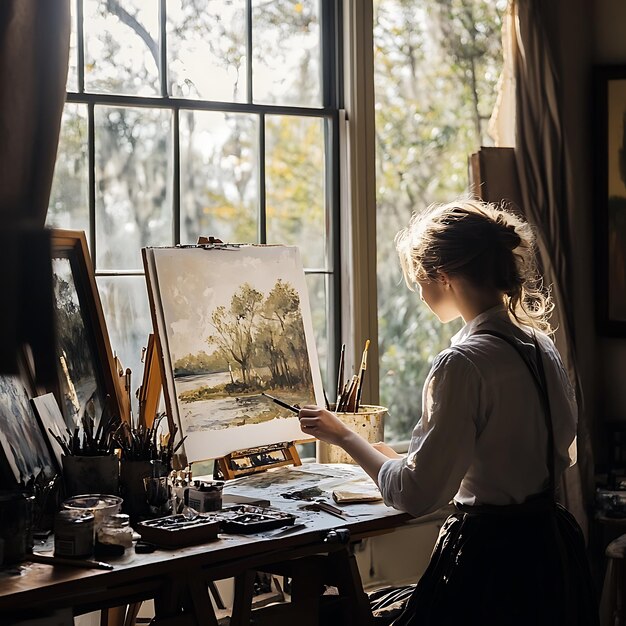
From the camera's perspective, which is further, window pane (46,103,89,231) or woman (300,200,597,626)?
window pane (46,103,89,231)

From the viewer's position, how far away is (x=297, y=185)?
3.49m

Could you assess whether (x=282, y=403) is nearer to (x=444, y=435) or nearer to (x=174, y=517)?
(x=174, y=517)

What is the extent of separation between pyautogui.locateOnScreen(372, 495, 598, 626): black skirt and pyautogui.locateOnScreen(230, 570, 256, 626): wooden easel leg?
0.34 metres

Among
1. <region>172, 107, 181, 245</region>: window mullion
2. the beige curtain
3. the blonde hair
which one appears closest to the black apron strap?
the blonde hair

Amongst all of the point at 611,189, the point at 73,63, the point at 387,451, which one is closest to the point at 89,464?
the point at 387,451

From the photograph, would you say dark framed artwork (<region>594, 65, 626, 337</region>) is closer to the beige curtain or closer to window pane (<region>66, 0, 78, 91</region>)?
the beige curtain

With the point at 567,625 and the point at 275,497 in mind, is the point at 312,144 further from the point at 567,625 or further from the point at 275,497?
the point at 567,625

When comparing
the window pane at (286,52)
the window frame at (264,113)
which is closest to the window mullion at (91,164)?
the window frame at (264,113)

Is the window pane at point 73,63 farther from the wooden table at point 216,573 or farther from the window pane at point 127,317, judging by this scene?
the wooden table at point 216,573

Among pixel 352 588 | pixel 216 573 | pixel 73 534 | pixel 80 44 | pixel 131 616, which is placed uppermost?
pixel 80 44

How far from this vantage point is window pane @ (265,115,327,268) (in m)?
3.44

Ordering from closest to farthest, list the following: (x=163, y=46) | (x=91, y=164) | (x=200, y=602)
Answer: (x=200, y=602), (x=91, y=164), (x=163, y=46)

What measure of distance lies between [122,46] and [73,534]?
5.33 feet

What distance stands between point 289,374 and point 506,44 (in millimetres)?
1673
